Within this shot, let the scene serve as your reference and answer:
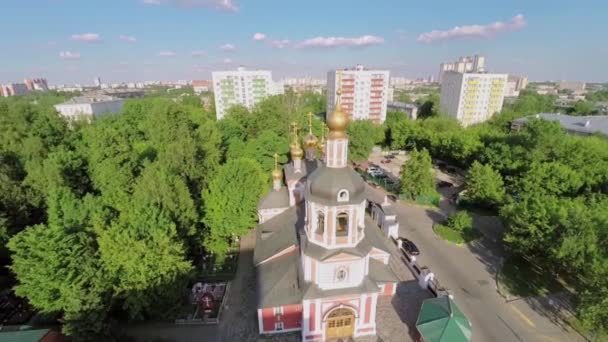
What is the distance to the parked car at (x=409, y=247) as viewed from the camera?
2285cm

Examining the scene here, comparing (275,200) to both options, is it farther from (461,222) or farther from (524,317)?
(524,317)

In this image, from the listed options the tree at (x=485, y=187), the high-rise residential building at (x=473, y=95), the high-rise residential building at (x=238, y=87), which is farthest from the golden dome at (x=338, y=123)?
the high-rise residential building at (x=473, y=95)

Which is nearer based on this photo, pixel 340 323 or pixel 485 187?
pixel 340 323

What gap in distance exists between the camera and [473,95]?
7025 centimetres

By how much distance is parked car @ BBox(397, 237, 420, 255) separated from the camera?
22847 millimetres

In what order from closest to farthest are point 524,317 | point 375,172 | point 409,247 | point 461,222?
1. point 524,317
2. point 409,247
3. point 461,222
4. point 375,172

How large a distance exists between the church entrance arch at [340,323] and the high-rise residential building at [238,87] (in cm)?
6791

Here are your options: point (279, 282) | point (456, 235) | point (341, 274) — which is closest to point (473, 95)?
point (456, 235)

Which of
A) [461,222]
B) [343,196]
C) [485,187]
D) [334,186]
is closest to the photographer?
[334,186]

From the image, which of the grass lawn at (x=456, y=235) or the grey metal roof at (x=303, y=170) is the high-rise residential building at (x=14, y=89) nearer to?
the grey metal roof at (x=303, y=170)

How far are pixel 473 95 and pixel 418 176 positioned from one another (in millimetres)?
51536

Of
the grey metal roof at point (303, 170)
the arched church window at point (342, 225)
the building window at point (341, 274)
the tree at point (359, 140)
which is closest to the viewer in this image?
the arched church window at point (342, 225)

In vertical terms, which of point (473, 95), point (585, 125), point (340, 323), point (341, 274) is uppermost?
point (473, 95)

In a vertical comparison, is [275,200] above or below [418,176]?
above
